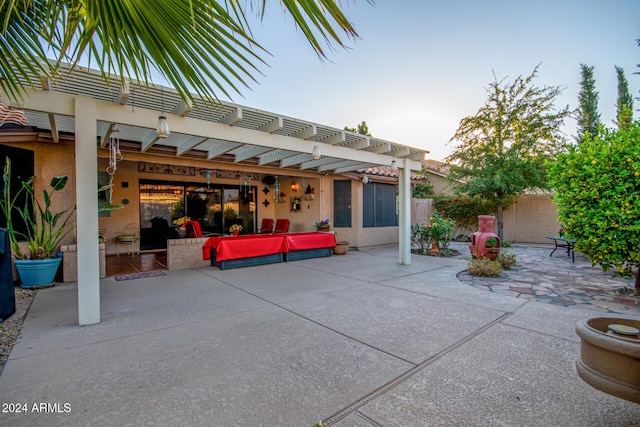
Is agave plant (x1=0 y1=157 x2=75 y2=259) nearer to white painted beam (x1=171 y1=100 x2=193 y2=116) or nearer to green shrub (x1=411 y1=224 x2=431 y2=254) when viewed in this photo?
white painted beam (x1=171 y1=100 x2=193 y2=116)

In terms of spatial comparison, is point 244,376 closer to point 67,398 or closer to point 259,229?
point 67,398

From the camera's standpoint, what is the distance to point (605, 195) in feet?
14.2

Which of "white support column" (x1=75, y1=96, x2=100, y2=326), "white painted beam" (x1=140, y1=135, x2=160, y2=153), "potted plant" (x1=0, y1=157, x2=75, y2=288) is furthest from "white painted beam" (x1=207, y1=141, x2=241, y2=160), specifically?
"potted plant" (x1=0, y1=157, x2=75, y2=288)

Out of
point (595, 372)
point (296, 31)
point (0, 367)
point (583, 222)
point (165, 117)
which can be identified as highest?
point (165, 117)

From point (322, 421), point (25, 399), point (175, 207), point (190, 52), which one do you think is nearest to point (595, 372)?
point (322, 421)

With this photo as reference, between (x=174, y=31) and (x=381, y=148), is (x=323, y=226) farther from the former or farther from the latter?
(x=174, y=31)

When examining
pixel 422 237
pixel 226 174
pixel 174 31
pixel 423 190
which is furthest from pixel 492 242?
pixel 226 174

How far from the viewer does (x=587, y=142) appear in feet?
15.1

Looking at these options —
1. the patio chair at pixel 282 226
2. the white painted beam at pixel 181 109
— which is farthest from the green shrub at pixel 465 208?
the white painted beam at pixel 181 109

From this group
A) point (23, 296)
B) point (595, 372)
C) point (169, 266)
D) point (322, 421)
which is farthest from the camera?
point (169, 266)

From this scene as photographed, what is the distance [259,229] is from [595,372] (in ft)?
37.5

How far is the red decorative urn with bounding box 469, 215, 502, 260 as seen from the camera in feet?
25.4

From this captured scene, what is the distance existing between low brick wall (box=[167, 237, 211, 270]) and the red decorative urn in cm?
715

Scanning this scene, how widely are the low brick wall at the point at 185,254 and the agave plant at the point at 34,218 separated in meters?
2.01
